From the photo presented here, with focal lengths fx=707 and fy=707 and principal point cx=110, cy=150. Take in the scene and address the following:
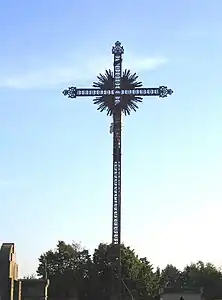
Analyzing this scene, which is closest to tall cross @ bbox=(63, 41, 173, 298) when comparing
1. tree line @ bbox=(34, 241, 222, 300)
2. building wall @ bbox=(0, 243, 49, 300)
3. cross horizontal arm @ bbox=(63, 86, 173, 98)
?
cross horizontal arm @ bbox=(63, 86, 173, 98)

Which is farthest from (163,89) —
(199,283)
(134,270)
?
(199,283)

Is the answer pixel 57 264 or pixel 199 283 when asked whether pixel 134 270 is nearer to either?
pixel 57 264

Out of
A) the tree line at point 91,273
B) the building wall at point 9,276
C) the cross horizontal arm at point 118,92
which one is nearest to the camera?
the building wall at point 9,276

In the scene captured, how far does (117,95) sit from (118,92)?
354 mm

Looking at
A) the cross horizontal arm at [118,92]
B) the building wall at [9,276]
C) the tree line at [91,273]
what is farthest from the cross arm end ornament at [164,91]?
the building wall at [9,276]

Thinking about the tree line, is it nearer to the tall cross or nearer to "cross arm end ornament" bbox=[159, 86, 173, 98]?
the tall cross

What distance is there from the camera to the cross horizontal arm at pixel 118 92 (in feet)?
259

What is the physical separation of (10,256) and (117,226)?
133 feet

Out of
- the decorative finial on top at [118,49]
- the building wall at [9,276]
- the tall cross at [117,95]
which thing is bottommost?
the building wall at [9,276]

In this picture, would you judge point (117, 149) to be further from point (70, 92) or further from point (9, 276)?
point (9, 276)

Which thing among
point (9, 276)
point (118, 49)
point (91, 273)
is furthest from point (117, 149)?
point (9, 276)

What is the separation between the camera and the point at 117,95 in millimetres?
79125

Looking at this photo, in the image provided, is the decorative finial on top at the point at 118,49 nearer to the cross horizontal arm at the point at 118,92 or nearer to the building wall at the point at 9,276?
the cross horizontal arm at the point at 118,92

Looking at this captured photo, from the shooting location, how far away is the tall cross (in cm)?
7931
